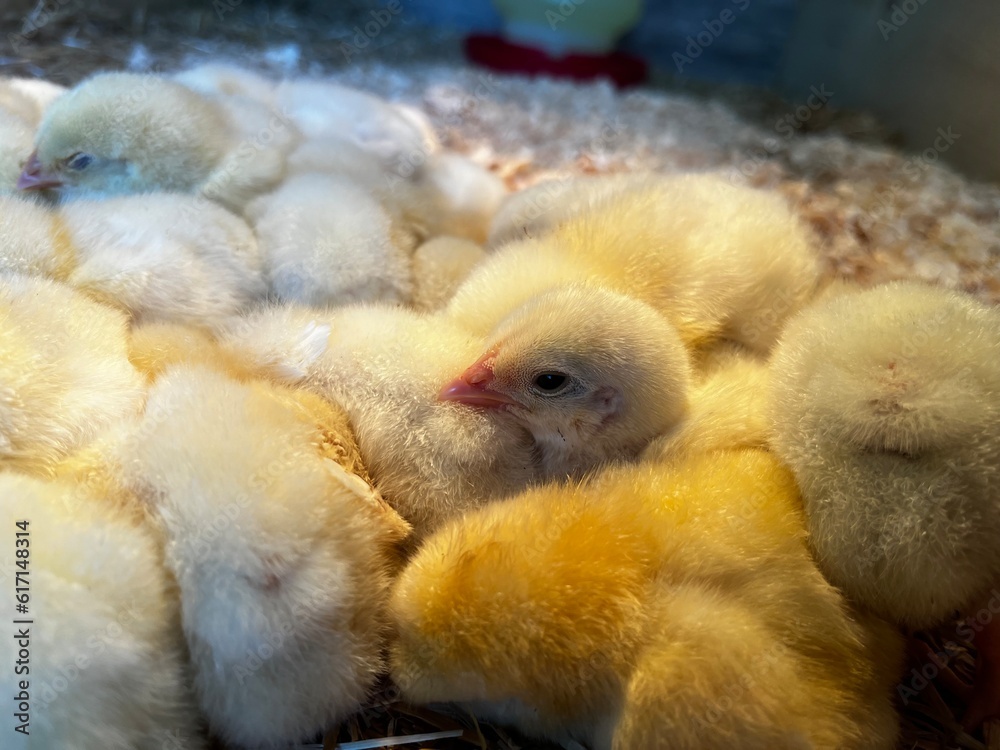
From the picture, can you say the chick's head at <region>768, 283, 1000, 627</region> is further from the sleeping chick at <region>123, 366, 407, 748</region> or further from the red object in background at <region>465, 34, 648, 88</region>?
the red object in background at <region>465, 34, 648, 88</region>

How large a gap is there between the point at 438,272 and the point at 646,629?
0.97 meters

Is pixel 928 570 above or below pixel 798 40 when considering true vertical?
below

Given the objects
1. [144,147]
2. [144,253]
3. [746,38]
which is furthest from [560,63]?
[144,253]

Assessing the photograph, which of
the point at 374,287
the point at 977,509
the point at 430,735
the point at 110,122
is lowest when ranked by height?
the point at 430,735

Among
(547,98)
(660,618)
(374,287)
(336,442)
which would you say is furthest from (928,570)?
(547,98)

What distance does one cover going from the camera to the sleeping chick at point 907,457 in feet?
3.09

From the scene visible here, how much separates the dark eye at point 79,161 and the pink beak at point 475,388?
1.05 m

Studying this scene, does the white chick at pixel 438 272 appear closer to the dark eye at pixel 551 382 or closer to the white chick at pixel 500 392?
the white chick at pixel 500 392

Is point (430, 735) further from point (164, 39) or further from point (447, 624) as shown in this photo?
point (164, 39)

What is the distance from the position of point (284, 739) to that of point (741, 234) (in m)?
1.10

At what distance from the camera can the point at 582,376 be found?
1.19 m

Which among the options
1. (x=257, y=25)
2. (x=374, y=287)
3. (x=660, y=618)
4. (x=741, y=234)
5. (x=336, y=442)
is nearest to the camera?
(x=660, y=618)

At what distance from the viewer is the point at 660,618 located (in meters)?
0.93

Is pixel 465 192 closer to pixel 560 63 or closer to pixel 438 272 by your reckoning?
pixel 438 272
